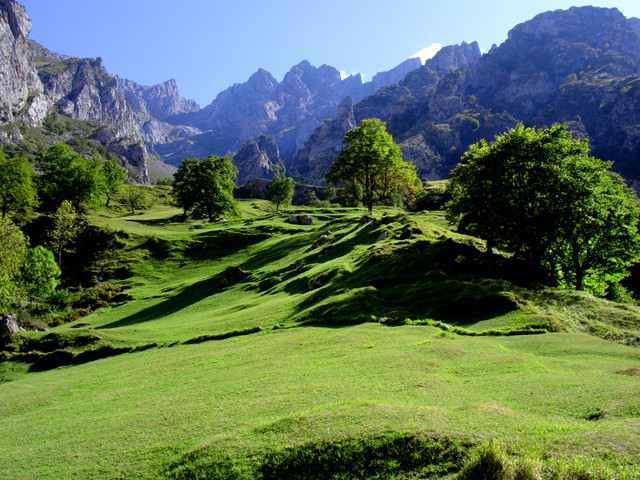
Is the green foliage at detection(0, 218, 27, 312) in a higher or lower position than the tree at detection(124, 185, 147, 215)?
lower

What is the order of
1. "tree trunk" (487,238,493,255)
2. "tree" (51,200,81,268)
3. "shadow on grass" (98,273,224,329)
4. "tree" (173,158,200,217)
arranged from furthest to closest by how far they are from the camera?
"tree" (173,158,200,217) < "tree" (51,200,81,268) < "shadow on grass" (98,273,224,329) < "tree trunk" (487,238,493,255)

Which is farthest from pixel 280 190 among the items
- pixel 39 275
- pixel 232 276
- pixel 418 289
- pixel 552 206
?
pixel 418 289

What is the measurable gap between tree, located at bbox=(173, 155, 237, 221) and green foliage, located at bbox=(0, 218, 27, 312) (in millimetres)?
51226

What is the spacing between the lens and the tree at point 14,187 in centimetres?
8669

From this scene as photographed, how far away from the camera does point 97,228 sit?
73688 millimetres

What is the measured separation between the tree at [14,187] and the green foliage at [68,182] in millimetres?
5330

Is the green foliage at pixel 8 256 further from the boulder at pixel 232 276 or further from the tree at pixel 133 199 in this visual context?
the tree at pixel 133 199

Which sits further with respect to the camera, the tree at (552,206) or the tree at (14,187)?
the tree at (14,187)

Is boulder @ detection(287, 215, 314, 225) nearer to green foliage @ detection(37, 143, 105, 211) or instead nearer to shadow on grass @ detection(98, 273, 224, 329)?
shadow on grass @ detection(98, 273, 224, 329)

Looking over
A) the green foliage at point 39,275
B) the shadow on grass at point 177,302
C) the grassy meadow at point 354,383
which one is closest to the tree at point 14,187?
the green foliage at point 39,275

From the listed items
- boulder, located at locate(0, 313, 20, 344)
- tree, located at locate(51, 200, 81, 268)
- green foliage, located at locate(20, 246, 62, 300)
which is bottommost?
boulder, located at locate(0, 313, 20, 344)

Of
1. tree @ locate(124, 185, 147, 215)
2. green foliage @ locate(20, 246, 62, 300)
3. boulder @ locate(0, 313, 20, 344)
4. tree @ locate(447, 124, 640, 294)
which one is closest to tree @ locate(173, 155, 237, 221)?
green foliage @ locate(20, 246, 62, 300)

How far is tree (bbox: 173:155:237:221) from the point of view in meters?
94.6

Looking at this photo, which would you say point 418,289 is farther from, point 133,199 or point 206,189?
point 133,199
